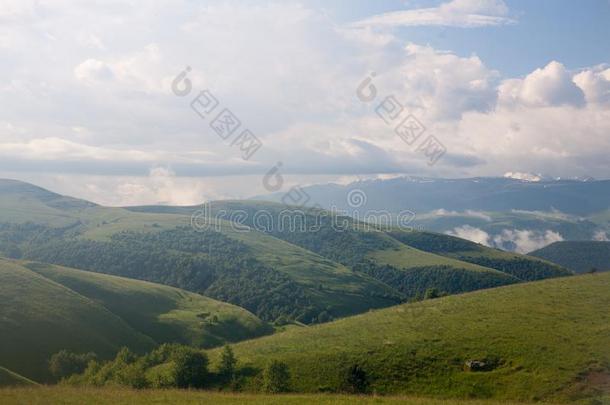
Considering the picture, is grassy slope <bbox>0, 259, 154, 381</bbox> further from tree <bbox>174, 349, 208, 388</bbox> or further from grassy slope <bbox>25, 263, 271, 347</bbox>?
tree <bbox>174, 349, 208, 388</bbox>

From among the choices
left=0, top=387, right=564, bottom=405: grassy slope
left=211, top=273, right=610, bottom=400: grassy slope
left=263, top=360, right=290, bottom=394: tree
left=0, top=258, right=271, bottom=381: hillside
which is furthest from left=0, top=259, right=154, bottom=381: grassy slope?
left=0, top=387, right=564, bottom=405: grassy slope

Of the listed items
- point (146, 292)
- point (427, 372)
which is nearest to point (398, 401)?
point (427, 372)

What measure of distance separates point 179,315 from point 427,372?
10760 centimetres

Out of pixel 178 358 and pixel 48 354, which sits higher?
pixel 178 358

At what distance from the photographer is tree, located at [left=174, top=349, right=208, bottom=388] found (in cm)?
5191

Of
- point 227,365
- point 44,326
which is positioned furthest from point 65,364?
point 227,365

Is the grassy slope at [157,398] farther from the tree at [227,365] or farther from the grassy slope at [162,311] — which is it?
the grassy slope at [162,311]

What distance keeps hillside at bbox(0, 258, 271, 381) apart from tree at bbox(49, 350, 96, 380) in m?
2.35

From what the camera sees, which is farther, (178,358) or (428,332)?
(428,332)

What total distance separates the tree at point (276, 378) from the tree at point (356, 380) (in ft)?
20.6

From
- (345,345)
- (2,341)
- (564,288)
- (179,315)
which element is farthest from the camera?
(179,315)

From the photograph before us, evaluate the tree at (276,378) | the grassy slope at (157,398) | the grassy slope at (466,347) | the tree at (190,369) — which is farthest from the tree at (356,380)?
the grassy slope at (157,398)

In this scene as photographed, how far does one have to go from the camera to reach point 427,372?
170 ft

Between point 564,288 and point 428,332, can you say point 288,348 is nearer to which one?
point 428,332
